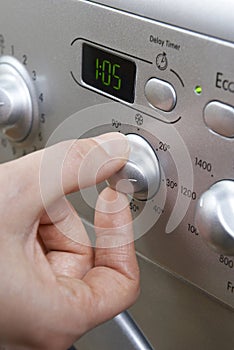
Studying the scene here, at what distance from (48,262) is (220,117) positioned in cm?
16

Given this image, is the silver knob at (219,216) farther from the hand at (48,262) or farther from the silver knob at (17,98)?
the silver knob at (17,98)

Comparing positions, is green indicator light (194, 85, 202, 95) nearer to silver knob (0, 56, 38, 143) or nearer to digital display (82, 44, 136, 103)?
digital display (82, 44, 136, 103)

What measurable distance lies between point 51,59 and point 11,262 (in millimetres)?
156

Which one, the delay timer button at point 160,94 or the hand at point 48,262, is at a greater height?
the delay timer button at point 160,94

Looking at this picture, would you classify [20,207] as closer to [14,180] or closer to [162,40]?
[14,180]

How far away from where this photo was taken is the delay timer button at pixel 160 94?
36cm

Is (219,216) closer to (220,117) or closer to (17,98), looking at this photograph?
(220,117)

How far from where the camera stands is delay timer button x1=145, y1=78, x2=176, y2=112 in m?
0.36

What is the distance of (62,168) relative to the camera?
1.24 ft

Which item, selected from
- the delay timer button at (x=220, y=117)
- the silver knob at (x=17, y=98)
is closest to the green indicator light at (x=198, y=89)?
the delay timer button at (x=220, y=117)

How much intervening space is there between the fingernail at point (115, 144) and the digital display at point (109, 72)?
25mm

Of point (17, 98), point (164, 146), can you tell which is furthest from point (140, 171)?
point (17, 98)

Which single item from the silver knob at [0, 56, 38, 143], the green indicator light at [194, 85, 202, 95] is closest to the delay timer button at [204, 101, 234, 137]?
the green indicator light at [194, 85, 202, 95]

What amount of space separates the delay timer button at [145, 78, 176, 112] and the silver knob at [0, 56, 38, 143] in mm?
127
